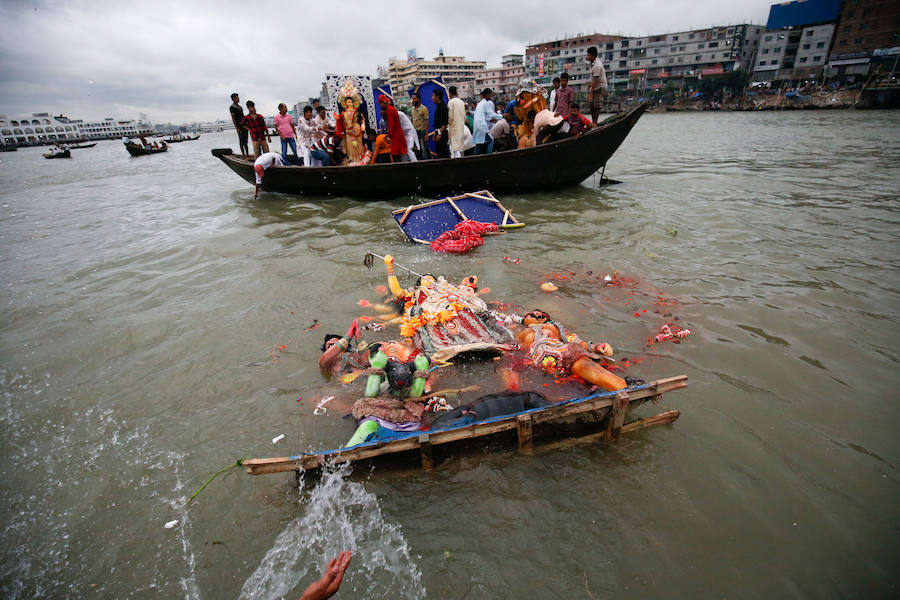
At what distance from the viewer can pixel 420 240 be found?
7.98 meters

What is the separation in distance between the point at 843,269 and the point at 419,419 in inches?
278

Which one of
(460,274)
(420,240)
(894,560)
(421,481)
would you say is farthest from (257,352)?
(894,560)

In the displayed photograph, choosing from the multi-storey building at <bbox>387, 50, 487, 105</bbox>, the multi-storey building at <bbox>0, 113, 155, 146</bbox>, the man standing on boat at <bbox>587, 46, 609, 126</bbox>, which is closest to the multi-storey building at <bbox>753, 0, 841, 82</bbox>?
the multi-storey building at <bbox>387, 50, 487, 105</bbox>

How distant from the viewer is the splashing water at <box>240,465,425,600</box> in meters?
2.35

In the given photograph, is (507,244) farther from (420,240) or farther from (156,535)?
(156,535)

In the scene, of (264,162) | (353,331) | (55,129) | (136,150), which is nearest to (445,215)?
(353,331)

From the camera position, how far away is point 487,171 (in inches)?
389

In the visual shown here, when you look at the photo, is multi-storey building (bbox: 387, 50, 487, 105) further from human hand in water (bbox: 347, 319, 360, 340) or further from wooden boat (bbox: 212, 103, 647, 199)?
human hand in water (bbox: 347, 319, 360, 340)

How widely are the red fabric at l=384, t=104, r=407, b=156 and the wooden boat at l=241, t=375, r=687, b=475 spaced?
892 centimetres

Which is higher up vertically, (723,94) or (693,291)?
(723,94)

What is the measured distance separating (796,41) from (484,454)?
7588cm

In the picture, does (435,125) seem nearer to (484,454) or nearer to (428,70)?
(484,454)

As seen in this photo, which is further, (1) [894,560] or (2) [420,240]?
(2) [420,240]

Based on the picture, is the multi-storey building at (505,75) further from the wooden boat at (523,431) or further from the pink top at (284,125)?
the wooden boat at (523,431)
